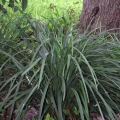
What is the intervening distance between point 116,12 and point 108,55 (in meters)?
1.88

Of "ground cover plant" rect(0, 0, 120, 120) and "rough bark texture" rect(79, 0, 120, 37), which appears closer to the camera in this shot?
"ground cover plant" rect(0, 0, 120, 120)

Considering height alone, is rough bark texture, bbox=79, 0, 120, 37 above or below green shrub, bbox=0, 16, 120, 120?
above

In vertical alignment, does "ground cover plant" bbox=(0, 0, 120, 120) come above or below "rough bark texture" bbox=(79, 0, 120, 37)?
below

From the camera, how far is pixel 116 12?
4.87 meters

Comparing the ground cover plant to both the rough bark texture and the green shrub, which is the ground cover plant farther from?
the rough bark texture

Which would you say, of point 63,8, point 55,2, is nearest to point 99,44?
point 63,8

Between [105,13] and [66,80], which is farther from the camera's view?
[105,13]

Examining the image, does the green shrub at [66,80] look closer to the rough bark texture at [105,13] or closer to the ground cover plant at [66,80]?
the ground cover plant at [66,80]

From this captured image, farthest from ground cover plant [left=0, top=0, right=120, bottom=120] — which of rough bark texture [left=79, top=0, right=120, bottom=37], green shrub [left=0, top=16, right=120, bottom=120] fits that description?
rough bark texture [left=79, top=0, right=120, bottom=37]

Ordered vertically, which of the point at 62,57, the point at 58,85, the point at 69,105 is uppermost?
the point at 62,57

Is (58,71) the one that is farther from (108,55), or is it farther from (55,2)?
(55,2)

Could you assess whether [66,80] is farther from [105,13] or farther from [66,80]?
[105,13]

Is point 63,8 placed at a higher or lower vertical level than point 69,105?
higher

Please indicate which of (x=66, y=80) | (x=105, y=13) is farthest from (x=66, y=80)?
(x=105, y=13)
